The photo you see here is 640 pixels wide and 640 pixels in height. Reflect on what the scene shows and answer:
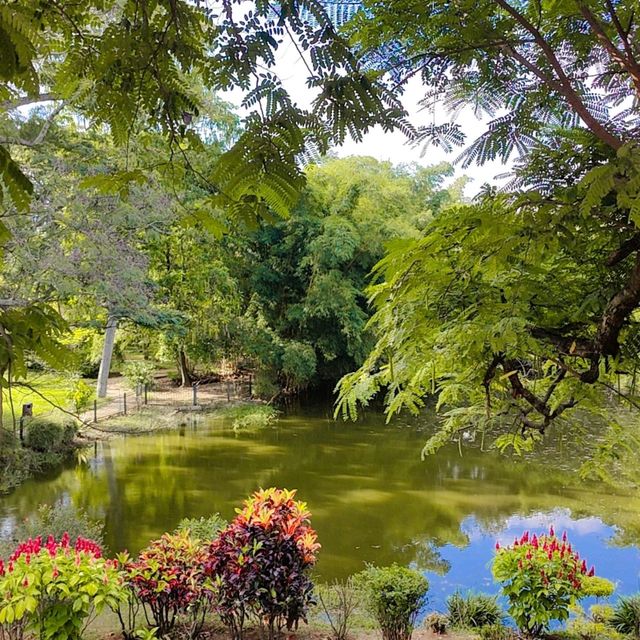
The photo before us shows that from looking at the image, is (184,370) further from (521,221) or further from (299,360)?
(521,221)

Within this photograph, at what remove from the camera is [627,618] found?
3.62 meters

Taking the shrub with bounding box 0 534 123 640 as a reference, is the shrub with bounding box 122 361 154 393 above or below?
above

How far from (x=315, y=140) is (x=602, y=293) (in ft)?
3.62

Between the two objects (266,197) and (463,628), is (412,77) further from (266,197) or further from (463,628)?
(463,628)

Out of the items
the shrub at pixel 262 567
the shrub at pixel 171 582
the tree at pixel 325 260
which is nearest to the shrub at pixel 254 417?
the tree at pixel 325 260

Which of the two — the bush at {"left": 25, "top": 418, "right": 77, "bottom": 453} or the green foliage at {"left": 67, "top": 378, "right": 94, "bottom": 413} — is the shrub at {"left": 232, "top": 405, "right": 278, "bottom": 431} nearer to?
the green foliage at {"left": 67, "top": 378, "right": 94, "bottom": 413}

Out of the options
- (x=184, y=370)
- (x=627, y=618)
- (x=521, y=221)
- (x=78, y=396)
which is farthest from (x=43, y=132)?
(x=184, y=370)

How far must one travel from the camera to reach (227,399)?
1288 cm

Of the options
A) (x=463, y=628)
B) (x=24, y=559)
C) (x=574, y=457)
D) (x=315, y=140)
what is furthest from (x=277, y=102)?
(x=574, y=457)

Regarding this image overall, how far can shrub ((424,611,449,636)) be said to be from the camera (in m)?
3.58

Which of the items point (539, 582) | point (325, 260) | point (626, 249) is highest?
point (325, 260)

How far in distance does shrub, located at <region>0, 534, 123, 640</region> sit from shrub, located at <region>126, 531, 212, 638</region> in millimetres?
216

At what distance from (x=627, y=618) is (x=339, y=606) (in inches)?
70.1

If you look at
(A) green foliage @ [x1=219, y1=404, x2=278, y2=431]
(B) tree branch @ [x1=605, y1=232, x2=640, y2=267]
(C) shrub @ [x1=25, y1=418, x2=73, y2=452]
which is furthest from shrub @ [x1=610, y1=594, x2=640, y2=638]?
(A) green foliage @ [x1=219, y1=404, x2=278, y2=431]
